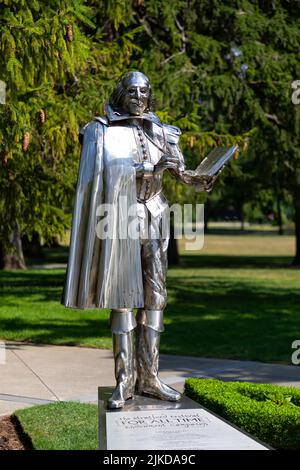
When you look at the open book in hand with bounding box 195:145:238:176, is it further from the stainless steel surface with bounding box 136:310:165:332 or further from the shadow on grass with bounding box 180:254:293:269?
the shadow on grass with bounding box 180:254:293:269

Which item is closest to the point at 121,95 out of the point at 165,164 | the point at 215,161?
the point at 165,164

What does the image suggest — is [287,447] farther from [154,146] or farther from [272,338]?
[272,338]

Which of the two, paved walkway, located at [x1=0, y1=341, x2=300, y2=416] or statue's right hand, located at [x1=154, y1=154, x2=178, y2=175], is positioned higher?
statue's right hand, located at [x1=154, y1=154, x2=178, y2=175]

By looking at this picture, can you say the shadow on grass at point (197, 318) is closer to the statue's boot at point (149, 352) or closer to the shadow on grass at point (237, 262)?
the statue's boot at point (149, 352)

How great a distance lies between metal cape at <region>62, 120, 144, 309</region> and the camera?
590 cm

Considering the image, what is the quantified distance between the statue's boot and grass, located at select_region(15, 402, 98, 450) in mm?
638

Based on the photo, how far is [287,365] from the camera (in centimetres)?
1053

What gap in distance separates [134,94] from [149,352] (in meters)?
1.91

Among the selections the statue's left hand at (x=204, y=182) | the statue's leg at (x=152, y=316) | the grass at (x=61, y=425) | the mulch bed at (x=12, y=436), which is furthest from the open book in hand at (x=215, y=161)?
the mulch bed at (x=12, y=436)

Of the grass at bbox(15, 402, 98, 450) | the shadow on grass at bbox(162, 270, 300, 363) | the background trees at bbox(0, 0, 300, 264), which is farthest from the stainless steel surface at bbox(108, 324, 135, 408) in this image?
the shadow on grass at bbox(162, 270, 300, 363)

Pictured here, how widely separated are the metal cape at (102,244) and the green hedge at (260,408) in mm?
1328

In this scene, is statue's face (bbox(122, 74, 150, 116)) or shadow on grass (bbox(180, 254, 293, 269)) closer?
statue's face (bbox(122, 74, 150, 116))
